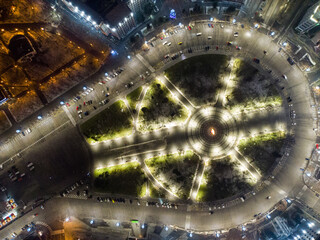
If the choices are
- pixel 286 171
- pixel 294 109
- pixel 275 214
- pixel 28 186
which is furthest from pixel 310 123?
pixel 28 186

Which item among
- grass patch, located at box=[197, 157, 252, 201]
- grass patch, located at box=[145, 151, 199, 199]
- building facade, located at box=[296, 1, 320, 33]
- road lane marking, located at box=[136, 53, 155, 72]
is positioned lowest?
grass patch, located at box=[197, 157, 252, 201]

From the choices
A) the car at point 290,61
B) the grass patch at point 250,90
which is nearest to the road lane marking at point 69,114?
the grass patch at point 250,90

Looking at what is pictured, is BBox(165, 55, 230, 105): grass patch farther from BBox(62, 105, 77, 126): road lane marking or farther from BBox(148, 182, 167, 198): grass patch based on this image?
BBox(62, 105, 77, 126): road lane marking

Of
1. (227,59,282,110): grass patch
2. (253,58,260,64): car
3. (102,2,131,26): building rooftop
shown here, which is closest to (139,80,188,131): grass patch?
(227,59,282,110): grass patch

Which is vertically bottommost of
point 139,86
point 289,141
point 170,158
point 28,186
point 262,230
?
point 262,230

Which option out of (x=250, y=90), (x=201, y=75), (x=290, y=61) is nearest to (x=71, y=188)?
(x=201, y=75)

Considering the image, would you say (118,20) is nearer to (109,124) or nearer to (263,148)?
(109,124)

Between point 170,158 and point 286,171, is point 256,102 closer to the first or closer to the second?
point 286,171
